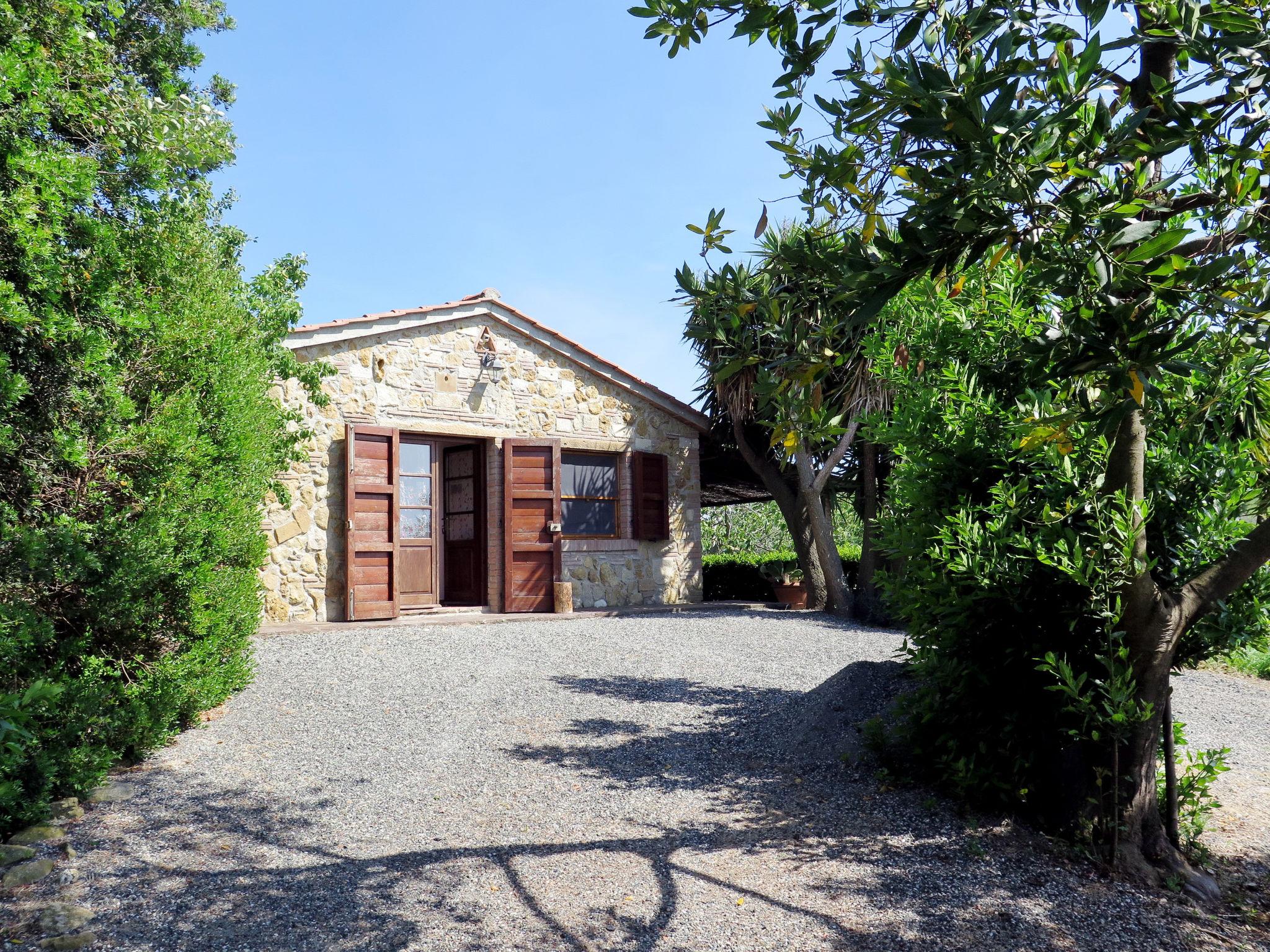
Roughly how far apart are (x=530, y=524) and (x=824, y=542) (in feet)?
13.9

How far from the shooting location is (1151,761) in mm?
3689

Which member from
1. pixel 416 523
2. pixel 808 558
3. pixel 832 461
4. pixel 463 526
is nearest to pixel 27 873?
pixel 416 523

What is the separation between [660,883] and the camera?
11.1ft

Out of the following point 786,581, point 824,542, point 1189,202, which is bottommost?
point 786,581

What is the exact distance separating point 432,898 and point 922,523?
266cm

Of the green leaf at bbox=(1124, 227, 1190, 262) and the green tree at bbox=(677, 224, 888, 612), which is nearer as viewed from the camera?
the green leaf at bbox=(1124, 227, 1190, 262)

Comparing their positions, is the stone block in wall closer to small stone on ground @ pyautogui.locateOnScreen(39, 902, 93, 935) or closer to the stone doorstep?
the stone doorstep

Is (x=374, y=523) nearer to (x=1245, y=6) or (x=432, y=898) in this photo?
(x=432, y=898)

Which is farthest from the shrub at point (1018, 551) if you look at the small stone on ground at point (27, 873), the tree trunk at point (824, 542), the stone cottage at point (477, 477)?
the tree trunk at point (824, 542)

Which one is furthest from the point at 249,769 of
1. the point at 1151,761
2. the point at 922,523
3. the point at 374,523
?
the point at 374,523

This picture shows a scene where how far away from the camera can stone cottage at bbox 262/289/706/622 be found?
948 cm

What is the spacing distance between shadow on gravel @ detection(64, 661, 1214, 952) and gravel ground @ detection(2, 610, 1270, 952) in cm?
1

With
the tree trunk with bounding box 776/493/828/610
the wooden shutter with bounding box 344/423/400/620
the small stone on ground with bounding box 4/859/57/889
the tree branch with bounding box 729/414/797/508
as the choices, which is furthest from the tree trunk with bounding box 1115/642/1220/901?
the tree branch with bounding box 729/414/797/508

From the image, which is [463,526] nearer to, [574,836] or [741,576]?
[741,576]
